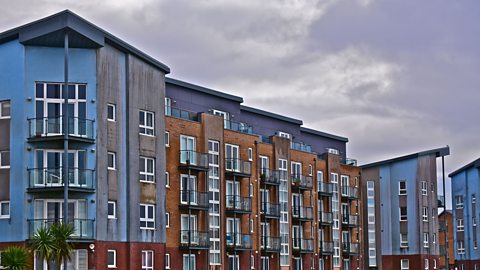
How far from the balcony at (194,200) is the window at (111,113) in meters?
8.19

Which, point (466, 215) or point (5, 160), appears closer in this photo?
point (5, 160)

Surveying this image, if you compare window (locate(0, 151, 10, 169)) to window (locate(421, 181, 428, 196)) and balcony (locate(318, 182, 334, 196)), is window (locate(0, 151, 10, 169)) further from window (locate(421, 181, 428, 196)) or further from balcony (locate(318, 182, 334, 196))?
window (locate(421, 181, 428, 196))

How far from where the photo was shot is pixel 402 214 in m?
83.0

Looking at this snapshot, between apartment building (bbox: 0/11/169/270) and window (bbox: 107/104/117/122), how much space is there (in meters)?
0.05

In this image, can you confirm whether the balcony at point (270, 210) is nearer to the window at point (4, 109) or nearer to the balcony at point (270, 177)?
the balcony at point (270, 177)

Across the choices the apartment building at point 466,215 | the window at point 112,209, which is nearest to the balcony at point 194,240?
the window at point 112,209

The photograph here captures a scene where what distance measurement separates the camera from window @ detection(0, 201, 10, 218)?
46425 millimetres

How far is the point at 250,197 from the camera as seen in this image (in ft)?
202

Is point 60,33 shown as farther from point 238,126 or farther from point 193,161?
point 238,126

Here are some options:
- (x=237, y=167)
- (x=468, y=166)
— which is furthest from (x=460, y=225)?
(x=237, y=167)

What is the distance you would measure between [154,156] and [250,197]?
12095mm

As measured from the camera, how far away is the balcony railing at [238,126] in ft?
200

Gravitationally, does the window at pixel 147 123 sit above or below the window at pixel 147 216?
above

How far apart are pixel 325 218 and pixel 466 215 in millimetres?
26084
